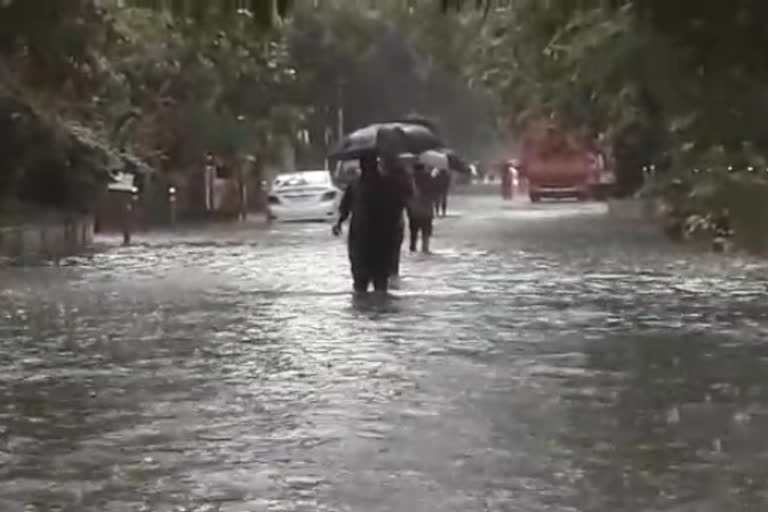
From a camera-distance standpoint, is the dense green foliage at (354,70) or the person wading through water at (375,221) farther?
the person wading through water at (375,221)

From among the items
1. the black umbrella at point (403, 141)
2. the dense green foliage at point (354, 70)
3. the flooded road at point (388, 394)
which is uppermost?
the dense green foliage at point (354, 70)

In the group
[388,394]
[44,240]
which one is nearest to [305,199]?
[44,240]

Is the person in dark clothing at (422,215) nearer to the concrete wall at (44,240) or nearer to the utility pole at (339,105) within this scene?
the concrete wall at (44,240)

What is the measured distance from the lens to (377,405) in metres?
11.6

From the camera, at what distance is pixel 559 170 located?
65.6 meters

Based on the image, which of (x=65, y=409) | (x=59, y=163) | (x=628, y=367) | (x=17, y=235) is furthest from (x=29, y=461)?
(x=59, y=163)

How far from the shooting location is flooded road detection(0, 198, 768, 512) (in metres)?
8.97

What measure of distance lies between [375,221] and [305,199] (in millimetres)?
25903

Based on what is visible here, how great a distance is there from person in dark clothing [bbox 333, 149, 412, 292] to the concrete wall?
382 inches

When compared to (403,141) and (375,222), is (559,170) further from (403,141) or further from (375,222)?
(375,222)

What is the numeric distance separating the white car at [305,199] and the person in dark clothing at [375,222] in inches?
999

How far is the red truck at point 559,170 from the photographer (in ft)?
210

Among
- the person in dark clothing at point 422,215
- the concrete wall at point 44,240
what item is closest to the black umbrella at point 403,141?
the person in dark clothing at point 422,215

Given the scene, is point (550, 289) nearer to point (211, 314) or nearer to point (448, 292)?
point (448, 292)
